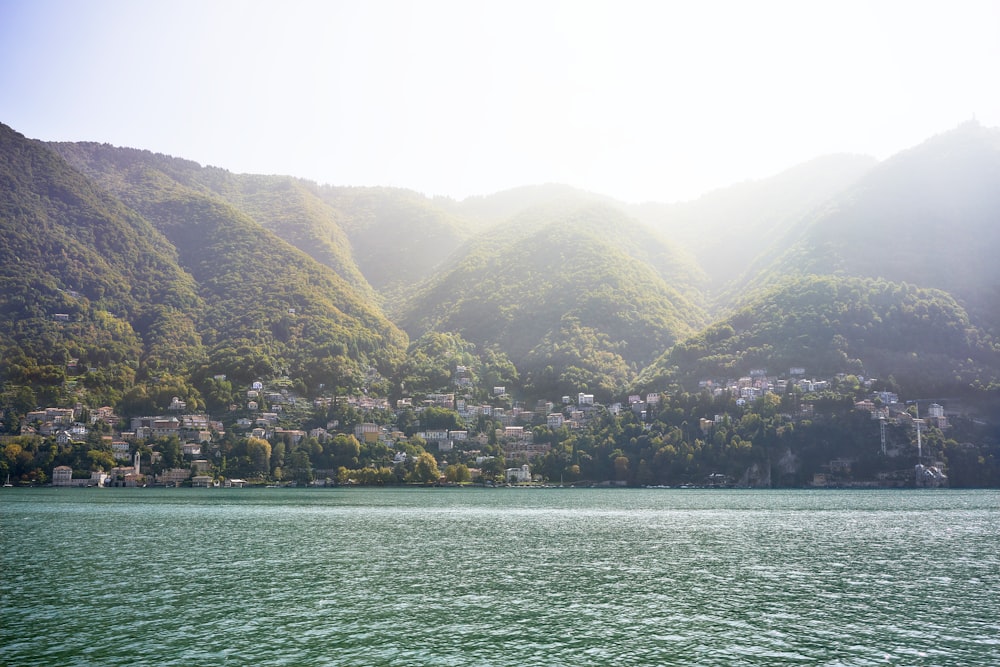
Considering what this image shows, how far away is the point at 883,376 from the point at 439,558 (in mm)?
113195

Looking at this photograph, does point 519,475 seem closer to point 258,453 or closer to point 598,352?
point 258,453

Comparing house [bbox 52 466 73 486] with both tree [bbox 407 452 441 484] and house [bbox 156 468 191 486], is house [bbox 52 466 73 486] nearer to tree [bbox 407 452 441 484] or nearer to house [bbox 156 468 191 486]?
house [bbox 156 468 191 486]

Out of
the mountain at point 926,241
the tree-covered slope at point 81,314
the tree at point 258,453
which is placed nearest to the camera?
the tree at point 258,453

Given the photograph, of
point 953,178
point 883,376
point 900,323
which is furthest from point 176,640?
point 953,178

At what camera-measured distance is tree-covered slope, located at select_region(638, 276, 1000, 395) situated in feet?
448

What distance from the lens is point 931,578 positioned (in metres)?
37.0

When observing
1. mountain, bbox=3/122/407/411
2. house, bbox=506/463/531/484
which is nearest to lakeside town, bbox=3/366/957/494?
house, bbox=506/463/531/484

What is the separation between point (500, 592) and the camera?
3388 centimetres

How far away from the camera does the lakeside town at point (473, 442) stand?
129 metres

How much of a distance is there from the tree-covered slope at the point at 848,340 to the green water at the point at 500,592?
77.3 m

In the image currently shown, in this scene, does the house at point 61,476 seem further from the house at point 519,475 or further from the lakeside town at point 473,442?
the house at point 519,475

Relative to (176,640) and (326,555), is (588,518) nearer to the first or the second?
(326,555)

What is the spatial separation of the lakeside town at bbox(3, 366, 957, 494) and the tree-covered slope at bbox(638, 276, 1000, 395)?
14.3ft

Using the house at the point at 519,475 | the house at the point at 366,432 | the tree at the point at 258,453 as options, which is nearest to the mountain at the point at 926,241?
the house at the point at 519,475
